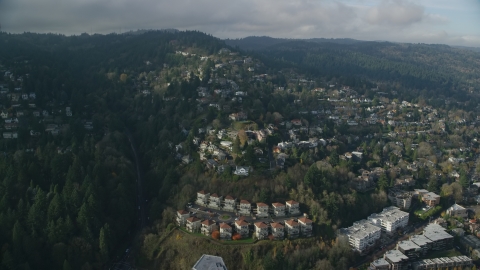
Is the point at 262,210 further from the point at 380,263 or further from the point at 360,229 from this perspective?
the point at 380,263

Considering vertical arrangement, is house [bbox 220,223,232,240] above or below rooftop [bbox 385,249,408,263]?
above

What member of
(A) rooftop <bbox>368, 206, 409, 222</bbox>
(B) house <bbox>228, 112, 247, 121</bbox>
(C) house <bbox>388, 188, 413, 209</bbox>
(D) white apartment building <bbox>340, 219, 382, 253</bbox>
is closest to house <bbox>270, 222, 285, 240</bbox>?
(D) white apartment building <bbox>340, 219, 382, 253</bbox>

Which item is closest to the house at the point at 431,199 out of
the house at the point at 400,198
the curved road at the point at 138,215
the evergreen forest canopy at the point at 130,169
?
the house at the point at 400,198

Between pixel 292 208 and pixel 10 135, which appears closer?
pixel 292 208

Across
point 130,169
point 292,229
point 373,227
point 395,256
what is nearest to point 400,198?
point 373,227

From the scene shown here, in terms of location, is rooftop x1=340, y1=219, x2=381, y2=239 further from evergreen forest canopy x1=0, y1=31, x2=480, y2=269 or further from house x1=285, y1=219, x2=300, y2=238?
house x1=285, y1=219, x2=300, y2=238

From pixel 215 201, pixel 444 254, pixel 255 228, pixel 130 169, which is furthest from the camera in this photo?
pixel 130 169

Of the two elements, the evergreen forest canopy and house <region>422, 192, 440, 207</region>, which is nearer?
the evergreen forest canopy
